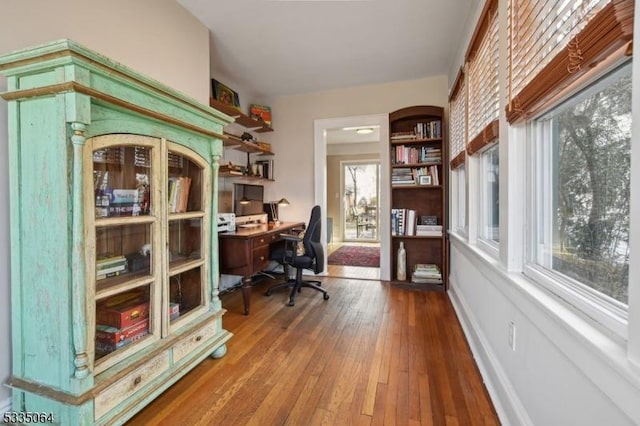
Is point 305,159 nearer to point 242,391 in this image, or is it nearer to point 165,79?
point 165,79

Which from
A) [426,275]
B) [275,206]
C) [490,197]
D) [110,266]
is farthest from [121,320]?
[426,275]

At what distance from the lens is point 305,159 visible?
13.6 ft

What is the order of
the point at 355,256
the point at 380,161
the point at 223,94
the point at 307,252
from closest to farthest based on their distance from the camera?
the point at 307,252
the point at 223,94
the point at 380,161
the point at 355,256

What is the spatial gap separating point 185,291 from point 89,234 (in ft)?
2.41

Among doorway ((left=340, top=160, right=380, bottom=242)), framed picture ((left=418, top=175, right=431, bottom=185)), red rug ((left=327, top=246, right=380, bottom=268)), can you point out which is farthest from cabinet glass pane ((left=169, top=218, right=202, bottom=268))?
doorway ((left=340, top=160, right=380, bottom=242))

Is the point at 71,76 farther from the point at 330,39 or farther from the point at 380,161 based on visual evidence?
the point at 380,161

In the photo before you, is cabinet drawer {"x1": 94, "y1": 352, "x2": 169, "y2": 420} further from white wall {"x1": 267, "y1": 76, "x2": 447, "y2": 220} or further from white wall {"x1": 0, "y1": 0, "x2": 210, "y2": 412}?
white wall {"x1": 267, "y1": 76, "x2": 447, "y2": 220}

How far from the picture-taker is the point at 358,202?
23.7ft

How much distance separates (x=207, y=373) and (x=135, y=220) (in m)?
1.02

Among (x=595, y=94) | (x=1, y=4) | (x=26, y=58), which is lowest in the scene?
(x=595, y=94)

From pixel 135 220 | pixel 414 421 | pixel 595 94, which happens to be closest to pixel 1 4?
pixel 135 220

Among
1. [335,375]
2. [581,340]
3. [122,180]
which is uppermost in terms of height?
[122,180]

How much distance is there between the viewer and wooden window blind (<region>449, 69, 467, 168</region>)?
8.73 ft

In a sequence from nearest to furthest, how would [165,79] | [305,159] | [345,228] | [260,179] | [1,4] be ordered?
[1,4] < [165,79] < [260,179] < [305,159] < [345,228]
